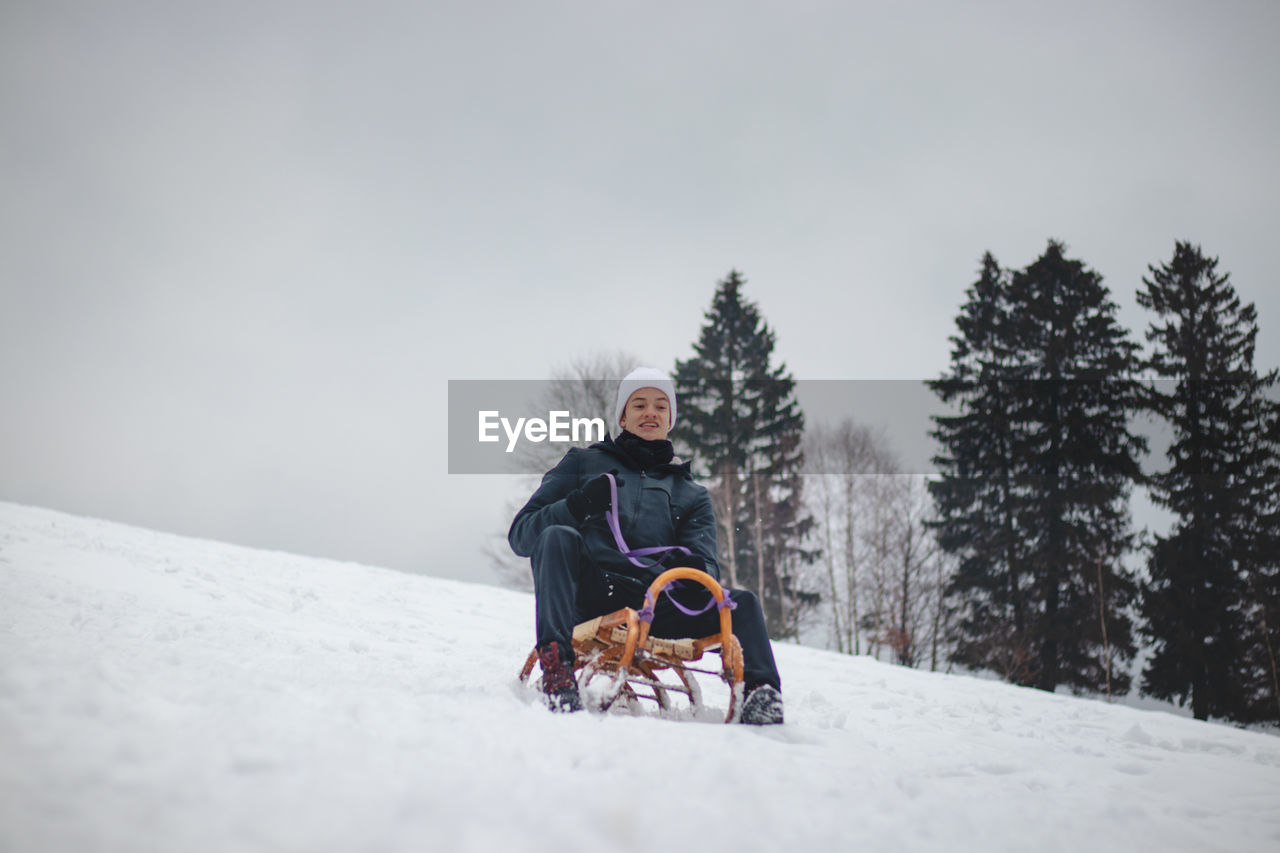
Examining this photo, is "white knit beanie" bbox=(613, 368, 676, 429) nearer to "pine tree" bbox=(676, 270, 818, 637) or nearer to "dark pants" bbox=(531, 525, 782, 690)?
"dark pants" bbox=(531, 525, 782, 690)

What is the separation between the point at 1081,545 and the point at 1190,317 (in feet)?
23.7

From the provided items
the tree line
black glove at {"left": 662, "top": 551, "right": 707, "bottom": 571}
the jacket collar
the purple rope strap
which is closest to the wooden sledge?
the purple rope strap

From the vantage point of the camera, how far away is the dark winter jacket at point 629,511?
284 centimetres

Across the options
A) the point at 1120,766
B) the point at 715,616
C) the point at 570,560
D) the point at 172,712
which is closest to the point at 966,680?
the point at 1120,766

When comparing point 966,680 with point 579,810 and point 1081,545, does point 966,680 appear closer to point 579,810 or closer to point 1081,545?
point 579,810

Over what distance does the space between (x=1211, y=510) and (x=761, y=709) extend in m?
18.8

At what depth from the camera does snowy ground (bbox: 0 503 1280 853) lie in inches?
43.5

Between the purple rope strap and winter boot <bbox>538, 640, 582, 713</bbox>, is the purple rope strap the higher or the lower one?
the higher one

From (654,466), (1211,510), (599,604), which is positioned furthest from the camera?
(1211,510)

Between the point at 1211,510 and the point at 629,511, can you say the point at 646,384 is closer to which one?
the point at 629,511

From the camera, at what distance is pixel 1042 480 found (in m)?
16.4

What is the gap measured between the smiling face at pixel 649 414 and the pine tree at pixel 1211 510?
56.7ft

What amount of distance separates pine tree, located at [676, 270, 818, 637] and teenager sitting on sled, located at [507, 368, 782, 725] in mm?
13906

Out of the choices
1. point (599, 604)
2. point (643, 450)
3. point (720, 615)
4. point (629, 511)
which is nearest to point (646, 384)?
point (643, 450)
